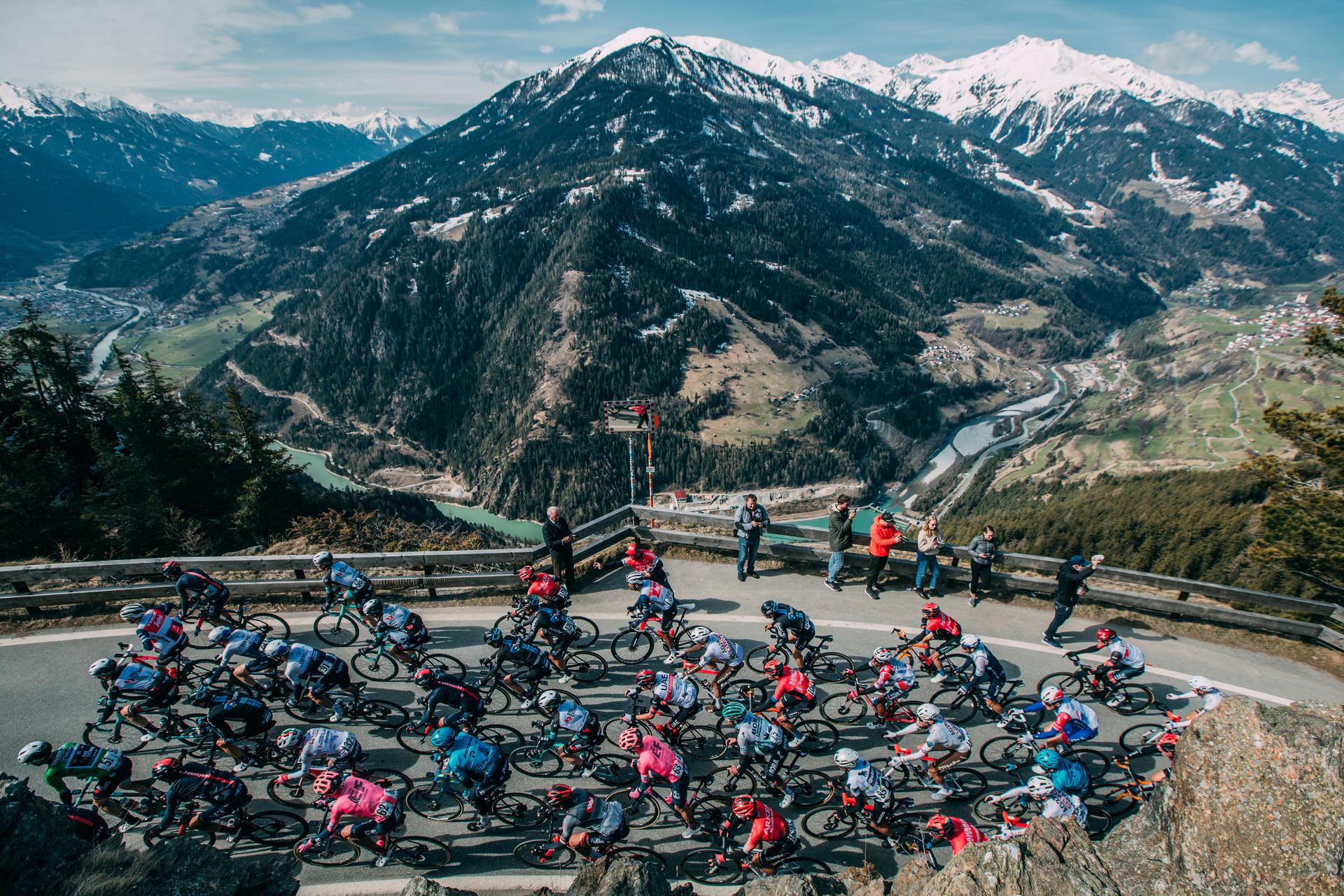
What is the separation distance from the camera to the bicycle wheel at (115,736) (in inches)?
443

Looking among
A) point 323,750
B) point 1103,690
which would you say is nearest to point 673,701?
Answer: point 323,750

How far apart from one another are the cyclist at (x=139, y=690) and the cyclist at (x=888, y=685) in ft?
45.8

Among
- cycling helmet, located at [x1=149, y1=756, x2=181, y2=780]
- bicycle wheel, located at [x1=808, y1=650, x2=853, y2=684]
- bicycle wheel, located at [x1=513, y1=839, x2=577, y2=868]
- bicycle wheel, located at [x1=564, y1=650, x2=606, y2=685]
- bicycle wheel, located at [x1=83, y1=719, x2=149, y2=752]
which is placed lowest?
bicycle wheel, located at [x1=83, y1=719, x2=149, y2=752]

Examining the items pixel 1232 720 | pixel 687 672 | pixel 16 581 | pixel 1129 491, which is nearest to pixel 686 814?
pixel 687 672

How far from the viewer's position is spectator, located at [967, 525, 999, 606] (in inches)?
656

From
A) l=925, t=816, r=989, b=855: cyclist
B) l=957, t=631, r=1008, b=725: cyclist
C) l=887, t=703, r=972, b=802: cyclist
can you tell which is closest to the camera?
l=925, t=816, r=989, b=855: cyclist

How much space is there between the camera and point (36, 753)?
8977 mm

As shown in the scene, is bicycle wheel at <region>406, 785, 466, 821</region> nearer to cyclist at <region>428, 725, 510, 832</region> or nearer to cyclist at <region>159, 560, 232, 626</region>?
cyclist at <region>428, 725, 510, 832</region>

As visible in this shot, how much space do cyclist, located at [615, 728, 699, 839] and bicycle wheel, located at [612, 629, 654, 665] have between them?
4.25 meters

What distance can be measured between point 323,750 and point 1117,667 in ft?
53.1

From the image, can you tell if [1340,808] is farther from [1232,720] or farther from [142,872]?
[142,872]

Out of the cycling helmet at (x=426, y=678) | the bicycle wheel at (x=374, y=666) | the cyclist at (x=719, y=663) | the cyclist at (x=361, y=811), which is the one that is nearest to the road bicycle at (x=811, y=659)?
the cyclist at (x=719, y=663)

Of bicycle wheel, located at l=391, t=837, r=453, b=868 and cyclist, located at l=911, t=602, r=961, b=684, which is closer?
bicycle wheel, located at l=391, t=837, r=453, b=868

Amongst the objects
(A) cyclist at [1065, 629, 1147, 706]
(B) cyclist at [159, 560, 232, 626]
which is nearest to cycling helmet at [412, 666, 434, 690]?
(B) cyclist at [159, 560, 232, 626]
